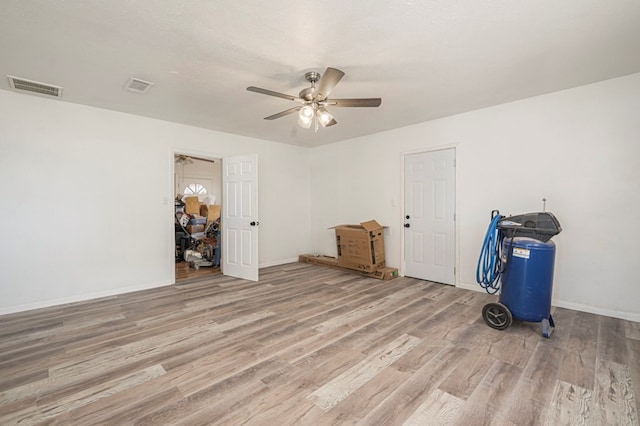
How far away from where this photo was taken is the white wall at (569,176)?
2.99 meters

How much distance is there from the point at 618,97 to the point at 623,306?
90.3 inches

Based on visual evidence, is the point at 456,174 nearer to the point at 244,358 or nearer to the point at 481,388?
the point at 481,388

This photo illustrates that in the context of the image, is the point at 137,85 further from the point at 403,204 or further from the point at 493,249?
the point at 493,249

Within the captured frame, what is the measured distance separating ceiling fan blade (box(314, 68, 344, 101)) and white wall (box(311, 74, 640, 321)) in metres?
2.54

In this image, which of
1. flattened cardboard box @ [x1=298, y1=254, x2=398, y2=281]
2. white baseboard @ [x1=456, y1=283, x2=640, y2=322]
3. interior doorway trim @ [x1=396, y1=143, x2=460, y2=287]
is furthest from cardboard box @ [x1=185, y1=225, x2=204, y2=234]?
white baseboard @ [x1=456, y1=283, x2=640, y2=322]

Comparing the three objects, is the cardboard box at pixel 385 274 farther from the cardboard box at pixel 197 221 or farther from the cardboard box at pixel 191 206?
the cardboard box at pixel 191 206

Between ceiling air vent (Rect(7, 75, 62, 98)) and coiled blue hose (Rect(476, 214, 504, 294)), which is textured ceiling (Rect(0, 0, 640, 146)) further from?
coiled blue hose (Rect(476, 214, 504, 294))

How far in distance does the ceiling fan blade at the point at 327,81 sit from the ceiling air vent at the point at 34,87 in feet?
9.99

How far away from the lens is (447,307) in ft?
11.2

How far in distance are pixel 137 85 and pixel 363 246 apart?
3881mm

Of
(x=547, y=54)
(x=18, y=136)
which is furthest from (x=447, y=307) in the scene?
(x=18, y=136)

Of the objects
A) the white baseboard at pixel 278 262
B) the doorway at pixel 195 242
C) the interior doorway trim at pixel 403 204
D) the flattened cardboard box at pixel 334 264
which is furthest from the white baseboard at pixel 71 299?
the interior doorway trim at pixel 403 204

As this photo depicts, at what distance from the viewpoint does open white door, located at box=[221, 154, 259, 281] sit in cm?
470

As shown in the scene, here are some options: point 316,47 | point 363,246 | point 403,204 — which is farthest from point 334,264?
point 316,47
